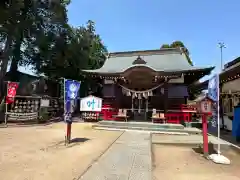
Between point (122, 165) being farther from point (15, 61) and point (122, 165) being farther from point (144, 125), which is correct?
point (15, 61)

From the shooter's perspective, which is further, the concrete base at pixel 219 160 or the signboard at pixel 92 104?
the signboard at pixel 92 104

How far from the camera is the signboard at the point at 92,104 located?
589 inches

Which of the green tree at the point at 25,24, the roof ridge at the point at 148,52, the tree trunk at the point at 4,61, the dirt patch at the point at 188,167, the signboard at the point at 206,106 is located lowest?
the dirt patch at the point at 188,167

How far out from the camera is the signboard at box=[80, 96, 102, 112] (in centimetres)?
1497

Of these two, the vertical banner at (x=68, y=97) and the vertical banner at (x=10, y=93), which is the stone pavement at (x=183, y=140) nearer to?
the vertical banner at (x=68, y=97)

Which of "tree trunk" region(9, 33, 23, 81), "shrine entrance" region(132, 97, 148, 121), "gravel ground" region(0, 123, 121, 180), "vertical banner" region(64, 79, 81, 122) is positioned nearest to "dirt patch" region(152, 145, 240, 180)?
"gravel ground" region(0, 123, 121, 180)

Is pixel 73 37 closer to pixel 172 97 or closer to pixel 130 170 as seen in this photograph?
pixel 172 97

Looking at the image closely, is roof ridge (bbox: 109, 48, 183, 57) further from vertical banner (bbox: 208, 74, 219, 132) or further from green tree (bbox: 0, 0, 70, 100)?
vertical banner (bbox: 208, 74, 219, 132)

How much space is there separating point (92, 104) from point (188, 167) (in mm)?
10917

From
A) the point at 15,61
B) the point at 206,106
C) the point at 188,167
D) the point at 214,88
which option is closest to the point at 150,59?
the point at 214,88

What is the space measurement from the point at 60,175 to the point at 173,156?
3.46m

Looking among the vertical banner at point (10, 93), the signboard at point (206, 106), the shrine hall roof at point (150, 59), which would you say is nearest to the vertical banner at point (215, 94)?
the signboard at point (206, 106)

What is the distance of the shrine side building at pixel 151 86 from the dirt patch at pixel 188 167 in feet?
21.6

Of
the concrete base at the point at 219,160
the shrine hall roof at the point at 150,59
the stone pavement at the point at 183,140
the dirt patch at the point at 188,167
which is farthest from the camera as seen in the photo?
the shrine hall roof at the point at 150,59
